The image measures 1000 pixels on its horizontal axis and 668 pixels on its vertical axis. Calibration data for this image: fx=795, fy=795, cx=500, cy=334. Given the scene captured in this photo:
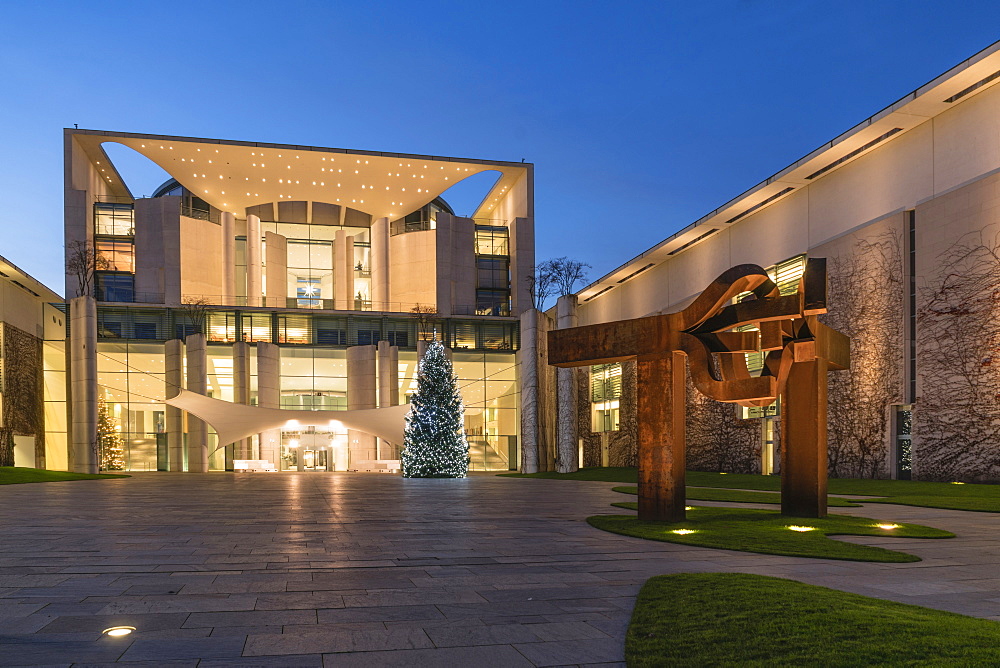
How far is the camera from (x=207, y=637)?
15.9 feet

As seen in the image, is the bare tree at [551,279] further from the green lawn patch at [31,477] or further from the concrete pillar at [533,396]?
the green lawn patch at [31,477]

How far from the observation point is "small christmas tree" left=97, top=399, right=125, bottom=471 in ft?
133

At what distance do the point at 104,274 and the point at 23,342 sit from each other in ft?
20.1

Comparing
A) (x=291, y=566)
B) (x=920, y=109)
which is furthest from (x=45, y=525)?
(x=920, y=109)

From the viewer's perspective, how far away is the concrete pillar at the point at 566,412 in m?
38.5

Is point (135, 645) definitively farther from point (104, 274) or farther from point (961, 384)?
point (104, 274)

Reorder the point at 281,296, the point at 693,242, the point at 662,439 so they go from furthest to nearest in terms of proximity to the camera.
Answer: the point at 281,296 → the point at 693,242 → the point at 662,439


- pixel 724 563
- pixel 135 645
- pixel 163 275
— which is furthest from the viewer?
pixel 163 275

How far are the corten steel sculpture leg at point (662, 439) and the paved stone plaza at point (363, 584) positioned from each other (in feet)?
3.74

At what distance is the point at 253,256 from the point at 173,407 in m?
11.3

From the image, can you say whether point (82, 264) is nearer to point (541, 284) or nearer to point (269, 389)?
point (269, 389)

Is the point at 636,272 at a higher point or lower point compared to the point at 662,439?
higher

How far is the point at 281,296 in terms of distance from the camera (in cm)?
4809

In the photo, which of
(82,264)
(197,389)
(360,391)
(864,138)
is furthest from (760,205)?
(82,264)
